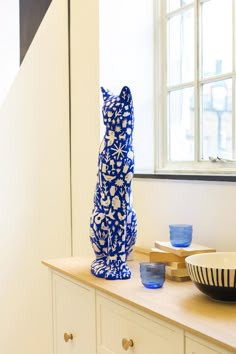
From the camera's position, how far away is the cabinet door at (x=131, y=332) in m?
1.07

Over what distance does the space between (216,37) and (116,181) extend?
2.58 feet

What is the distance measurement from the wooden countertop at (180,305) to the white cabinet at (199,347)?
0.02 metres

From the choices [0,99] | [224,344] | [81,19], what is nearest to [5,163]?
[0,99]

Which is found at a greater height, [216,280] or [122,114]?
[122,114]

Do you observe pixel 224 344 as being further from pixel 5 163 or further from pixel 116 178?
pixel 5 163

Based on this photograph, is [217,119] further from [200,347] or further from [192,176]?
[200,347]

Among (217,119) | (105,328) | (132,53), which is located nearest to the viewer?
(105,328)

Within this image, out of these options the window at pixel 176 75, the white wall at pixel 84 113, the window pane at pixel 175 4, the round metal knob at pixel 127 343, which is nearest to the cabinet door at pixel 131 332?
the round metal knob at pixel 127 343

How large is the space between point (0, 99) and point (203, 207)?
1620 mm

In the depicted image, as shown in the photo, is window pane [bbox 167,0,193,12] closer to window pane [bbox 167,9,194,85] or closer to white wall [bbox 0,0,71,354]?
window pane [bbox 167,9,194,85]

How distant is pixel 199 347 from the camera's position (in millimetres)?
974

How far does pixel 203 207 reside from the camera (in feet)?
5.32

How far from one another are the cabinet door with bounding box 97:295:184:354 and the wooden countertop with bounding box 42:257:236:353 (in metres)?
0.03

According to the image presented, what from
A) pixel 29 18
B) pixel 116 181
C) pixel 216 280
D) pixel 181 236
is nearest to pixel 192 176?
pixel 181 236
